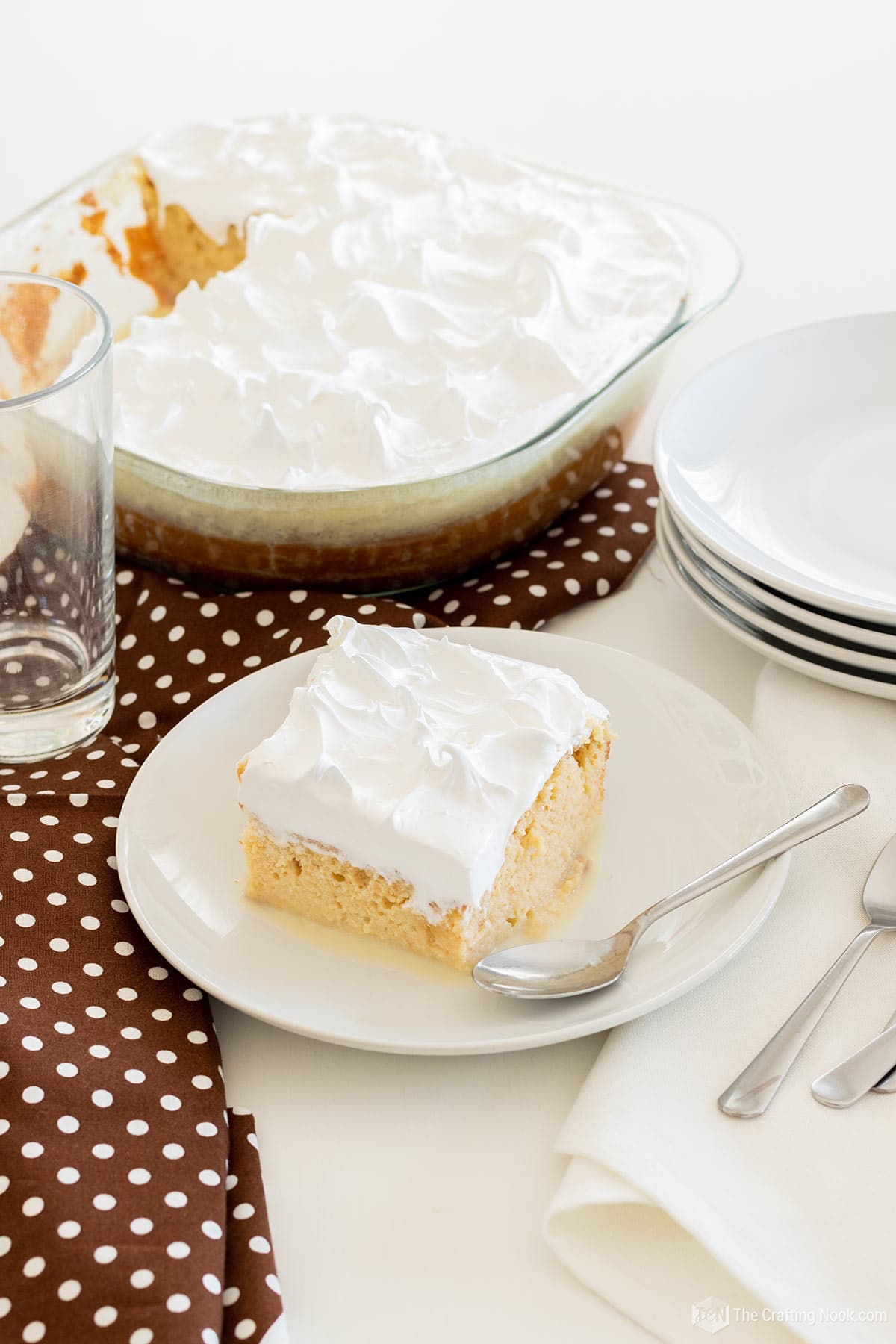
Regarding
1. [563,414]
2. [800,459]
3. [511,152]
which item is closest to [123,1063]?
[563,414]

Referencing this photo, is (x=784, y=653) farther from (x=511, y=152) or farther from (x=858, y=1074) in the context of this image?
(x=511, y=152)

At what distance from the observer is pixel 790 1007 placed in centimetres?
83

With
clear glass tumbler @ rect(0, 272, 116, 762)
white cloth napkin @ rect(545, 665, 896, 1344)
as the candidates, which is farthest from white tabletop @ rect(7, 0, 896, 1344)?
clear glass tumbler @ rect(0, 272, 116, 762)

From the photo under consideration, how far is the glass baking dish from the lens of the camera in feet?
3.73

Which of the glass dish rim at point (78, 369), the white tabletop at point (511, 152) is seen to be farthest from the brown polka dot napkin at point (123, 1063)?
the glass dish rim at point (78, 369)

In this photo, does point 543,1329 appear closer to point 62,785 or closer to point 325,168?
point 62,785

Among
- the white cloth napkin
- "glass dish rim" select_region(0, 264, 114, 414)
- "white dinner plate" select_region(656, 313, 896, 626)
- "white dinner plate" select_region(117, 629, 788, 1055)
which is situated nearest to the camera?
the white cloth napkin

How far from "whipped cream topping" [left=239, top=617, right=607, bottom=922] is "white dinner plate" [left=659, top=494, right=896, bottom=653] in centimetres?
19

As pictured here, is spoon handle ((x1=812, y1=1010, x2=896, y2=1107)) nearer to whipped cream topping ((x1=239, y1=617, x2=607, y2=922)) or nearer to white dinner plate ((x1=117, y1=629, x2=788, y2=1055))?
white dinner plate ((x1=117, y1=629, x2=788, y2=1055))

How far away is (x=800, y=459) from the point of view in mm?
1219

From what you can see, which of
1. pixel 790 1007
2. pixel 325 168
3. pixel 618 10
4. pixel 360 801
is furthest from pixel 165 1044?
pixel 618 10

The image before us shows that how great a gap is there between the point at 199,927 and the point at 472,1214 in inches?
10.0

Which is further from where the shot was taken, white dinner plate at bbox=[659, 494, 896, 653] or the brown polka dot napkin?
white dinner plate at bbox=[659, 494, 896, 653]

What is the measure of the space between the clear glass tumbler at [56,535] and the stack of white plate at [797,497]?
0.45 m
